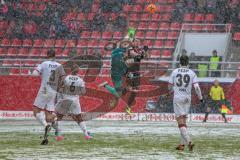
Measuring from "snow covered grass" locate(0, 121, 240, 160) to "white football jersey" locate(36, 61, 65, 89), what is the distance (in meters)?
1.53

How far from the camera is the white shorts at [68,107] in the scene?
18.6 metres

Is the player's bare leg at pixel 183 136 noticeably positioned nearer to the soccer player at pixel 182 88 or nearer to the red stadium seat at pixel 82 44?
the soccer player at pixel 182 88

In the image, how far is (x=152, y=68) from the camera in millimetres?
28219

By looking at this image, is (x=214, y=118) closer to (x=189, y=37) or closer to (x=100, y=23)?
(x=189, y=37)

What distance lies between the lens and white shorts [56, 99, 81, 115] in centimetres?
1858

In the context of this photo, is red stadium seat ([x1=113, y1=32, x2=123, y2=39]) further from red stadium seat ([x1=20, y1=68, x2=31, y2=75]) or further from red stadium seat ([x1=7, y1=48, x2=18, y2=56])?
red stadium seat ([x1=20, y1=68, x2=31, y2=75])

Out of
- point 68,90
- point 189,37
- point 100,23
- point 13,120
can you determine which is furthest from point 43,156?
point 100,23

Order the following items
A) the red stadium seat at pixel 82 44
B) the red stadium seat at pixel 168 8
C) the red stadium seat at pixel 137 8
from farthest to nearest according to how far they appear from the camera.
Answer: the red stadium seat at pixel 137 8 → the red stadium seat at pixel 168 8 → the red stadium seat at pixel 82 44

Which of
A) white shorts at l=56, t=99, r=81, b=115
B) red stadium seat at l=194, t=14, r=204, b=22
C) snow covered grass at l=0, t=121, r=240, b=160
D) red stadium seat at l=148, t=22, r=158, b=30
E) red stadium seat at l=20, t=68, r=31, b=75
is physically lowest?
snow covered grass at l=0, t=121, r=240, b=160

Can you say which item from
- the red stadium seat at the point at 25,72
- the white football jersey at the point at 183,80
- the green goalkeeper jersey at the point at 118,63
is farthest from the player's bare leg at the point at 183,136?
the red stadium seat at the point at 25,72

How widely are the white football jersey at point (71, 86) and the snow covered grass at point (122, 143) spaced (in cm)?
112

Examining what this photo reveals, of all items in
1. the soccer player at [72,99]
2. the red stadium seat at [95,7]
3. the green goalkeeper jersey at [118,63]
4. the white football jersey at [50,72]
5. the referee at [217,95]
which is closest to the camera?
the white football jersey at [50,72]

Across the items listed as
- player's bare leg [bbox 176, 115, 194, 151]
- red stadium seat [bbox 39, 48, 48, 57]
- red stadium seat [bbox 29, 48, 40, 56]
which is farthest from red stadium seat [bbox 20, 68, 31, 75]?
player's bare leg [bbox 176, 115, 194, 151]

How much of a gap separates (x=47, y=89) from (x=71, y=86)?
622mm
